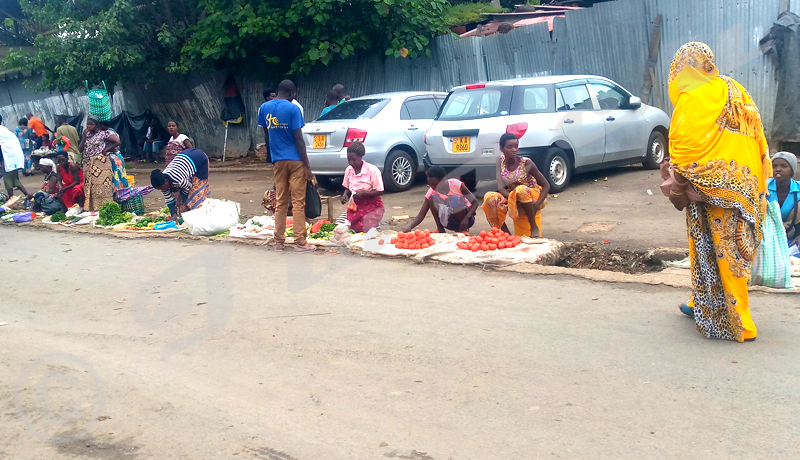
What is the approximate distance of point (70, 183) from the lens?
11930 mm

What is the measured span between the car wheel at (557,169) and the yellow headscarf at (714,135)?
568cm

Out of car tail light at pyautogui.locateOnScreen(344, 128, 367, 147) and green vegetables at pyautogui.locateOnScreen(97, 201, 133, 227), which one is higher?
car tail light at pyautogui.locateOnScreen(344, 128, 367, 147)

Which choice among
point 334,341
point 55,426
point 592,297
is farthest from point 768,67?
point 55,426

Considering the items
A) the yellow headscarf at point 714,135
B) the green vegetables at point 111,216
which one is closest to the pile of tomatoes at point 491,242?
the yellow headscarf at point 714,135

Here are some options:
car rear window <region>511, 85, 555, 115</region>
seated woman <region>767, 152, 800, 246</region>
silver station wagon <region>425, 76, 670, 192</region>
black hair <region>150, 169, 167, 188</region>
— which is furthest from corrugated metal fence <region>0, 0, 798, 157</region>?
black hair <region>150, 169, 167, 188</region>

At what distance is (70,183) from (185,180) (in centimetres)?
350

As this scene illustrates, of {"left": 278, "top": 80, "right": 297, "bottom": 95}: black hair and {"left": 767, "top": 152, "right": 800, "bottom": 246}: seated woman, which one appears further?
Result: {"left": 278, "top": 80, "right": 297, "bottom": 95}: black hair

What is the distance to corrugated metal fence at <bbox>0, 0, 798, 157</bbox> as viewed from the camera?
38.5 ft

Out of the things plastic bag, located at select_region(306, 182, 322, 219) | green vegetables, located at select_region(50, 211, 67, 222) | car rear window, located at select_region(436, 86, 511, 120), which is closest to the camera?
plastic bag, located at select_region(306, 182, 322, 219)

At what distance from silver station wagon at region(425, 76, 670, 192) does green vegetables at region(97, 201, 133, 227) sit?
15.4ft

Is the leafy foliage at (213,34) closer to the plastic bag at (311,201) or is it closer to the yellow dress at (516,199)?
the plastic bag at (311,201)

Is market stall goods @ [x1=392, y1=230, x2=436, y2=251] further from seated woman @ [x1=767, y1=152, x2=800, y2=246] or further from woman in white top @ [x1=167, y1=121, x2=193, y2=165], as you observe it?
woman in white top @ [x1=167, y1=121, x2=193, y2=165]

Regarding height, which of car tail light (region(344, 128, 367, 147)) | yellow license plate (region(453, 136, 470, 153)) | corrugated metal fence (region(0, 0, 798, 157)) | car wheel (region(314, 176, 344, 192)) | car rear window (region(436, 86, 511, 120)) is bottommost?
car wheel (region(314, 176, 344, 192))

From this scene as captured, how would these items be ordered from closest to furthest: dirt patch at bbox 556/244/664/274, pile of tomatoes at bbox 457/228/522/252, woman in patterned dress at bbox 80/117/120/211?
dirt patch at bbox 556/244/664/274 → pile of tomatoes at bbox 457/228/522/252 → woman in patterned dress at bbox 80/117/120/211
